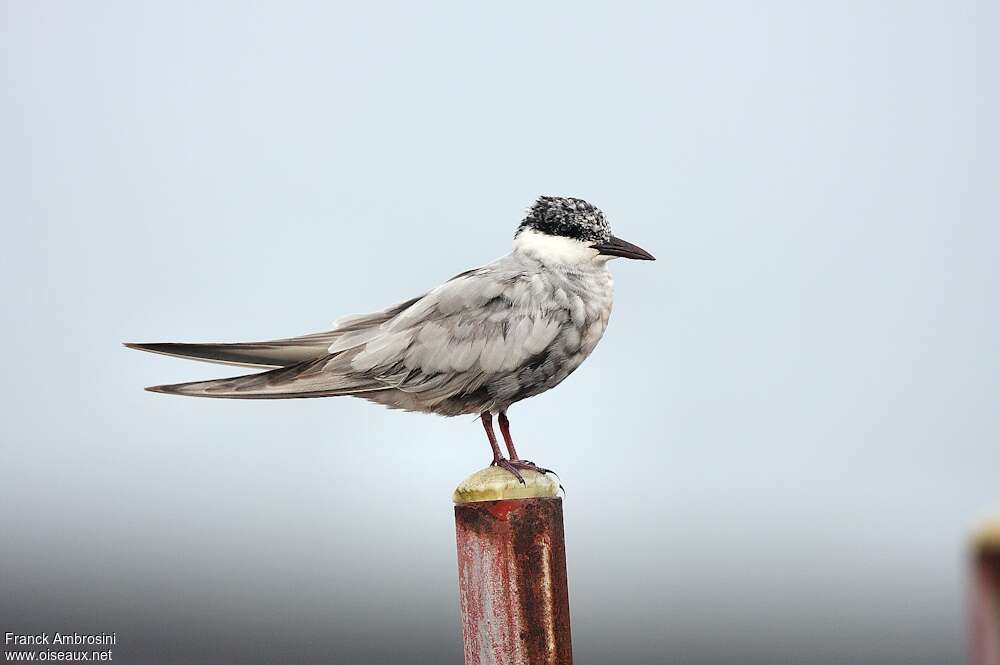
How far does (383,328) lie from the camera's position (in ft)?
18.4

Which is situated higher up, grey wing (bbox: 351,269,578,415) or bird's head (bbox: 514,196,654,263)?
bird's head (bbox: 514,196,654,263)

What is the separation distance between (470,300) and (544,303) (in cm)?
36

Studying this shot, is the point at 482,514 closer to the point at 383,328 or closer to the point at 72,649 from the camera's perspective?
the point at 383,328

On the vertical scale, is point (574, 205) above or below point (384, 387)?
above

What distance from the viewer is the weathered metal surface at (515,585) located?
4.35 meters

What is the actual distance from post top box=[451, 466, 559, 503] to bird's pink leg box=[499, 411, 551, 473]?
1.16 ft

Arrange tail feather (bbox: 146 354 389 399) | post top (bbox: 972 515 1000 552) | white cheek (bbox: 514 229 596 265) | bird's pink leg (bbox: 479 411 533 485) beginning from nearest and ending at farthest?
post top (bbox: 972 515 1000 552), bird's pink leg (bbox: 479 411 533 485), tail feather (bbox: 146 354 389 399), white cheek (bbox: 514 229 596 265)

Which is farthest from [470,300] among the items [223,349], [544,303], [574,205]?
[223,349]

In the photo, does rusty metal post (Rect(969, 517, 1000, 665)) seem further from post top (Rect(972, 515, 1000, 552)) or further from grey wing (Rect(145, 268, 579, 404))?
grey wing (Rect(145, 268, 579, 404))

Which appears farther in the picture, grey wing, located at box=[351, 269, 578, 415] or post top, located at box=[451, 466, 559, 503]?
grey wing, located at box=[351, 269, 578, 415]

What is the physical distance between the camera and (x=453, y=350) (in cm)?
541

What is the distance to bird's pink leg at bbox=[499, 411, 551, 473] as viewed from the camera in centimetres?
510

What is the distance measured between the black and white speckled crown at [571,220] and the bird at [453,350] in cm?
20

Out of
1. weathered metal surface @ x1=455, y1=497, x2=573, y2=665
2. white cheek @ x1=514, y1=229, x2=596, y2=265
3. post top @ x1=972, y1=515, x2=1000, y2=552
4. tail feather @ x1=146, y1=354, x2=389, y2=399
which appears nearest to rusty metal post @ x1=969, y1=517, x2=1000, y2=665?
post top @ x1=972, y1=515, x2=1000, y2=552
